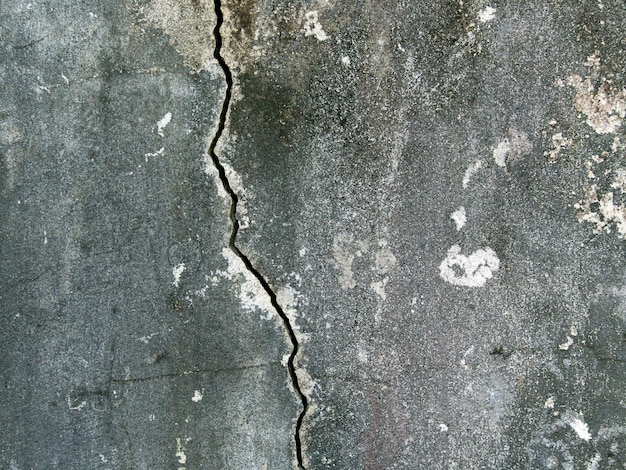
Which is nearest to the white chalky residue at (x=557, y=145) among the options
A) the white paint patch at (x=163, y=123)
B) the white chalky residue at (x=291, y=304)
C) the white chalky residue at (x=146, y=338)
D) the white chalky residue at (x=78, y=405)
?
the white chalky residue at (x=291, y=304)

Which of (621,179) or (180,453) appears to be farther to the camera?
(180,453)

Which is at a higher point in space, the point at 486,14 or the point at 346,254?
the point at 486,14

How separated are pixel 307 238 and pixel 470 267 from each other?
0.67 metres

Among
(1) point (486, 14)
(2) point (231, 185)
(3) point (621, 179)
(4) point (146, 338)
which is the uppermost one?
(1) point (486, 14)

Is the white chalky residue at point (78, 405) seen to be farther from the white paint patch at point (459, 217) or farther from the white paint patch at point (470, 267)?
the white paint patch at point (459, 217)

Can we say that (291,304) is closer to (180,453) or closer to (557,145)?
(180,453)

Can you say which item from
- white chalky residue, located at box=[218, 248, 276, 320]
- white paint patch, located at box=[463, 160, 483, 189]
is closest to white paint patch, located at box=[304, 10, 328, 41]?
white paint patch, located at box=[463, 160, 483, 189]

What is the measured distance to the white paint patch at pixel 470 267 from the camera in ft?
7.02

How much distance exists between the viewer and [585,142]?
6.89 feet

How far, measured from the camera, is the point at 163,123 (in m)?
2.17

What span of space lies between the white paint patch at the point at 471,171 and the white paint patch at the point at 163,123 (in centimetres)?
122

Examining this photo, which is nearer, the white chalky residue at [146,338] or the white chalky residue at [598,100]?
the white chalky residue at [598,100]

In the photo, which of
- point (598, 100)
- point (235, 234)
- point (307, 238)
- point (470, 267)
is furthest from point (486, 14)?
point (235, 234)

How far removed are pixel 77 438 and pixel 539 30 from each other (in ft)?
8.19
